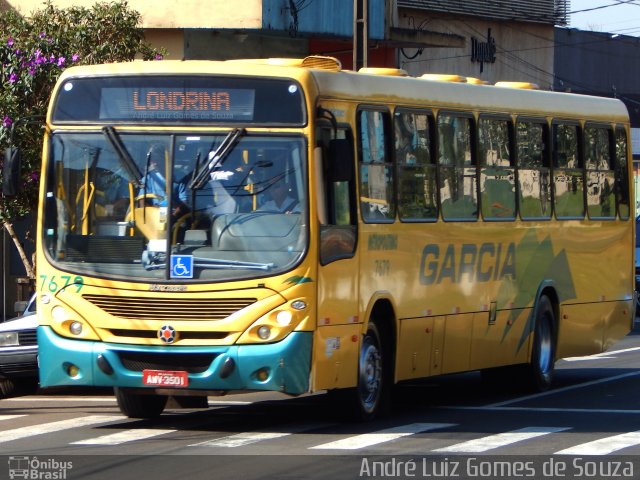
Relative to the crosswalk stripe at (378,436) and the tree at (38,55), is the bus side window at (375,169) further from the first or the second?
the tree at (38,55)

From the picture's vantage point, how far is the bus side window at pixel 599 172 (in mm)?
18828

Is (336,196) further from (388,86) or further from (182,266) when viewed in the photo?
(388,86)

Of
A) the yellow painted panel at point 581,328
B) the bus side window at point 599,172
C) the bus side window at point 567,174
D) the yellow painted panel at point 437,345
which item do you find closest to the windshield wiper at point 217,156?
the yellow painted panel at point 437,345

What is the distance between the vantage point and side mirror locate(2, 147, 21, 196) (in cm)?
1334

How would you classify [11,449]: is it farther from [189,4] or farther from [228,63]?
[189,4]

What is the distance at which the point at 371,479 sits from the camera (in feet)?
34.1

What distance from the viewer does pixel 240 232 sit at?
499 inches

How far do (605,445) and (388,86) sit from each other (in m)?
4.07

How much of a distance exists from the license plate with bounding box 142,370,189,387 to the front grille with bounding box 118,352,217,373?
0.14ft

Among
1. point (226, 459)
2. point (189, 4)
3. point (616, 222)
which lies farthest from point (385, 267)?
point (189, 4)

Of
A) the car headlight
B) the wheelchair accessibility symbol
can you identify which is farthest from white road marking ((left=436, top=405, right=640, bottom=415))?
the car headlight

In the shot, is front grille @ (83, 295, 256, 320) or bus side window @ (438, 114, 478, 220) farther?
bus side window @ (438, 114, 478, 220)

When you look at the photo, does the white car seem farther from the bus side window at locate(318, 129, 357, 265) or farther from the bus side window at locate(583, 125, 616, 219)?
the bus side window at locate(583, 125, 616, 219)

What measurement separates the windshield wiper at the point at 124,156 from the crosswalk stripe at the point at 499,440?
3.45 metres
